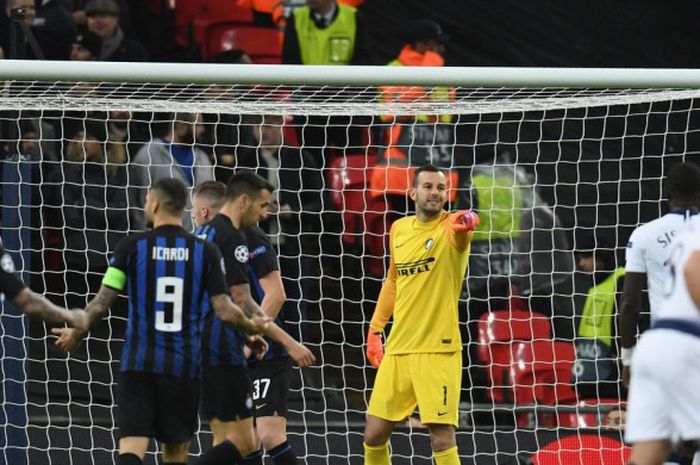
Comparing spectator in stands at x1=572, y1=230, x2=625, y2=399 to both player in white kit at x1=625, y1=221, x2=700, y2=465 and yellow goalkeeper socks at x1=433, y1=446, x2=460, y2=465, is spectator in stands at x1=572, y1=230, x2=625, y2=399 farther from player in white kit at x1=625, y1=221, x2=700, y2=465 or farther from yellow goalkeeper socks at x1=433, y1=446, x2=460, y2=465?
player in white kit at x1=625, y1=221, x2=700, y2=465

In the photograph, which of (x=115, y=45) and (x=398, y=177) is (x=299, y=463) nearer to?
(x=398, y=177)

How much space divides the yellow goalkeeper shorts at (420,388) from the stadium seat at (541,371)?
1.74m

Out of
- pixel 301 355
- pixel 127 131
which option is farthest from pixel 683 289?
pixel 127 131

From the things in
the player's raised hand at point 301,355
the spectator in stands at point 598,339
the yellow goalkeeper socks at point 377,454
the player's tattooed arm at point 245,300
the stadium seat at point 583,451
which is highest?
the player's tattooed arm at point 245,300

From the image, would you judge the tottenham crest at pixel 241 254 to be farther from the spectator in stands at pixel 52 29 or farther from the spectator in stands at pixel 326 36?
the spectator in stands at pixel 52 29

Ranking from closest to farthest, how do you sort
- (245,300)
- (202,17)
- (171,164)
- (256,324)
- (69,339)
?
1. (69,339)
2. (256,324)
3. (245,300)
4. (171,164)
5. (202,17)

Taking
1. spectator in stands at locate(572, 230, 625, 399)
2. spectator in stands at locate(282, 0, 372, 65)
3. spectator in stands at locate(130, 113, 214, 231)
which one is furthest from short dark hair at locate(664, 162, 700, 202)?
spectator in stands at locate(282, 0, 372, 65)

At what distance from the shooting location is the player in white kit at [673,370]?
5812 mm

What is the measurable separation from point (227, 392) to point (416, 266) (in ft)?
4.57

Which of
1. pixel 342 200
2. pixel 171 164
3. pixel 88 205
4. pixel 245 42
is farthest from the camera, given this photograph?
pixel 245 42

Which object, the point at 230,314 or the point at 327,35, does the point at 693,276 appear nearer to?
the point at 230,314

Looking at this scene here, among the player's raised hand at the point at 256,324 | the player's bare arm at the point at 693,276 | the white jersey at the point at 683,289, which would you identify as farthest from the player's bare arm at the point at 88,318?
the player's bare arm at the point at 693,276

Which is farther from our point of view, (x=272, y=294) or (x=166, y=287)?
(x=272, y=294)

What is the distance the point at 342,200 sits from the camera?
11344 millimetres
